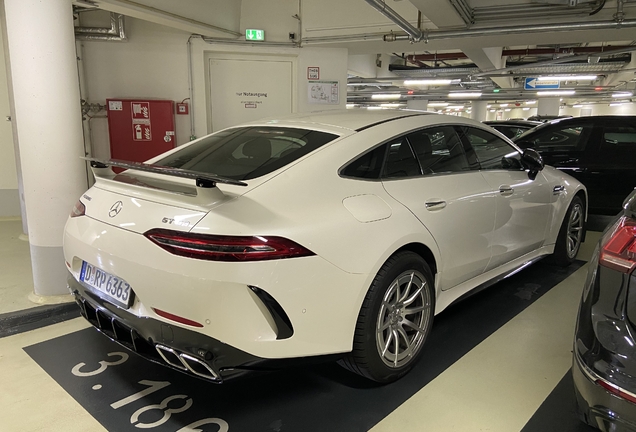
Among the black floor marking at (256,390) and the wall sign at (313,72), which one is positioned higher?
the wall sign at (313,72)

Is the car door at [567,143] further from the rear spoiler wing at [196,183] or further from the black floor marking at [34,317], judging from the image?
the black floor marking at [34,317]

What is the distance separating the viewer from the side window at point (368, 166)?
214 centimetres

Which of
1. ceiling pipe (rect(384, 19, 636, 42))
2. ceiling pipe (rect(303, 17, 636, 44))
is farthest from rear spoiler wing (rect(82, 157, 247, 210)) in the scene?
ceiling pipe (rect(384, 19, 636, 42))

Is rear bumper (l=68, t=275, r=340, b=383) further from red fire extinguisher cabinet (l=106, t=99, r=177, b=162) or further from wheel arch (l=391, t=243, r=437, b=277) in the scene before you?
red fire extinguisher cabinet (l=106, t=99, r=177, b=162)

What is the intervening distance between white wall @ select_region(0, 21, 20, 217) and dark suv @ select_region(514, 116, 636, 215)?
657 cm

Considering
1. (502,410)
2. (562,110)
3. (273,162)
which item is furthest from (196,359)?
(562,110)

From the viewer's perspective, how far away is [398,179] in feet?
7.59

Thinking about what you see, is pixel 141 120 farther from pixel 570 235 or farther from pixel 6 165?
pixel 570 235

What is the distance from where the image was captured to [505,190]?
3.02 metres

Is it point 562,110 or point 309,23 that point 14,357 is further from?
point 562,110

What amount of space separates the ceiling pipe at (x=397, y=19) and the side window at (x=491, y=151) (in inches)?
Result: 75.8

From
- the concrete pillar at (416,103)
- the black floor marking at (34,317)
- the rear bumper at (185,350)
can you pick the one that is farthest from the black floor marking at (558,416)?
the concrete pillar at (416,103)

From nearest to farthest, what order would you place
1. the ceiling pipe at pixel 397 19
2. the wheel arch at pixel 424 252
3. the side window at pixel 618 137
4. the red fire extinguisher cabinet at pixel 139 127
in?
the wheel arch at pixel 424 252
the ceiling pipe at pixel 397 19
the side window at pixel 618 137
the red fire extinguisher cabinet at pixel 139 127

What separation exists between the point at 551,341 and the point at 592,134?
3.59 metres
